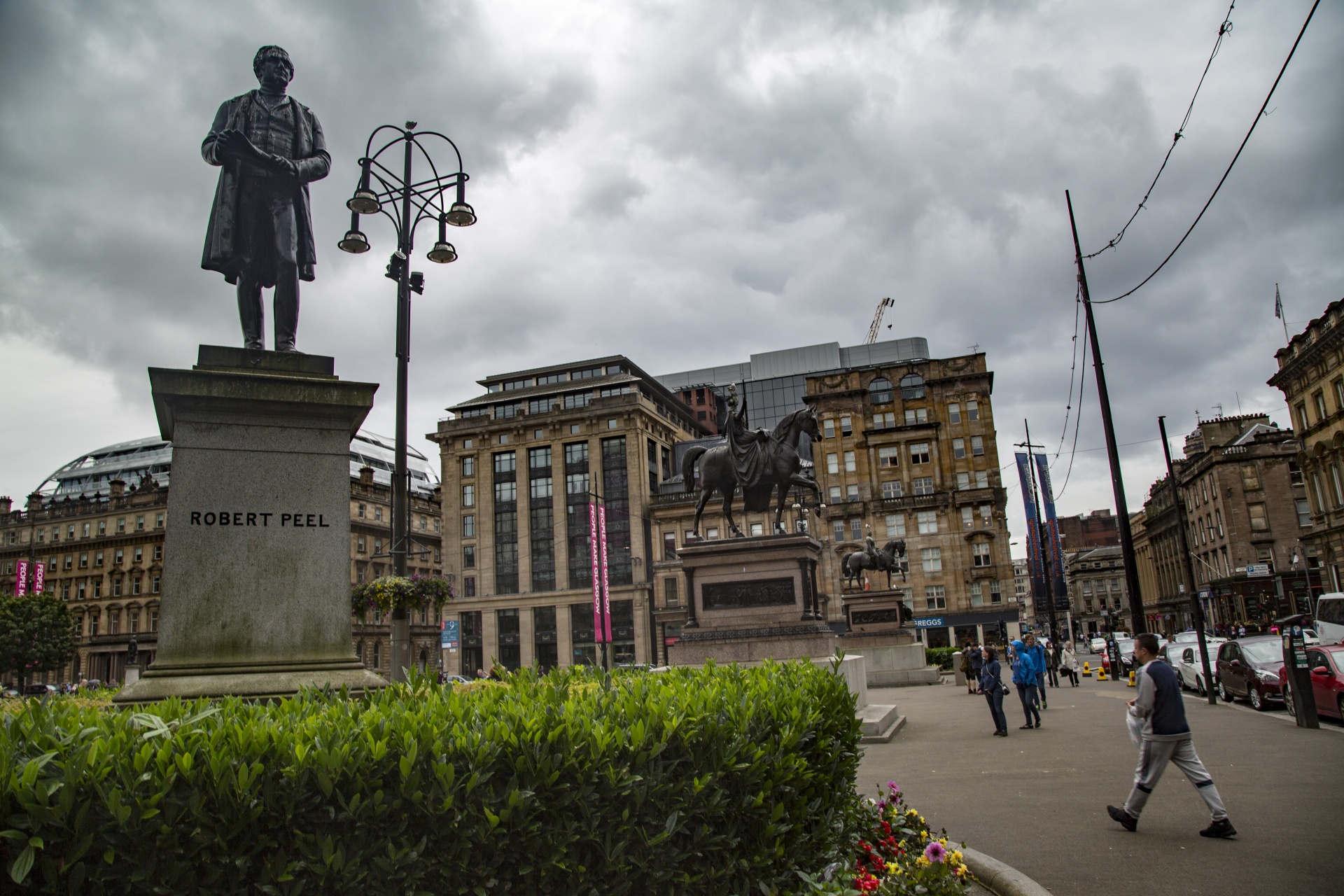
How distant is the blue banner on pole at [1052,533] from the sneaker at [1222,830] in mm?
46365

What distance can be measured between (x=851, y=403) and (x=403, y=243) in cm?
7406

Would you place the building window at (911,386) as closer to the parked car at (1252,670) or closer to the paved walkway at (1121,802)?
the parked car at (1252,670)

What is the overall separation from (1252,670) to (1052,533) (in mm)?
37852

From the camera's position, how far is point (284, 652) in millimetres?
6617

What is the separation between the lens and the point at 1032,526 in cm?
6688

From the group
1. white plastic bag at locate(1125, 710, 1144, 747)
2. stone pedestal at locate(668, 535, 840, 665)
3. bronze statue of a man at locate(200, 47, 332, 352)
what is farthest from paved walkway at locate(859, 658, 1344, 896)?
bronze statue of a man at locate(200, 47, 332, 352)

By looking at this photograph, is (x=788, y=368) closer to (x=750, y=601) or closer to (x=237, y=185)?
(x=750, y=601)

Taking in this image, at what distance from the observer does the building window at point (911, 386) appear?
86.5 metres

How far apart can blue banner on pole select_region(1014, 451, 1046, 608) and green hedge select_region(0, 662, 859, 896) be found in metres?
57.3

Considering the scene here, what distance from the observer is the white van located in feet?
112

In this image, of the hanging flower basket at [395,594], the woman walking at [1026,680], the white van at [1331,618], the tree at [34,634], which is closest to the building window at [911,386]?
the white van at [1331,618]

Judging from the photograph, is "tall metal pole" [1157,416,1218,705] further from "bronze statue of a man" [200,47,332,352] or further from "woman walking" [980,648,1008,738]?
"bronze statue of a man" [200,47,332,352]

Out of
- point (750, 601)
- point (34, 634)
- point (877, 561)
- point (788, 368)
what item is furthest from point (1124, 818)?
point (788, 368)

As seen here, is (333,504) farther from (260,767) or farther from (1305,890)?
(1305,890)
